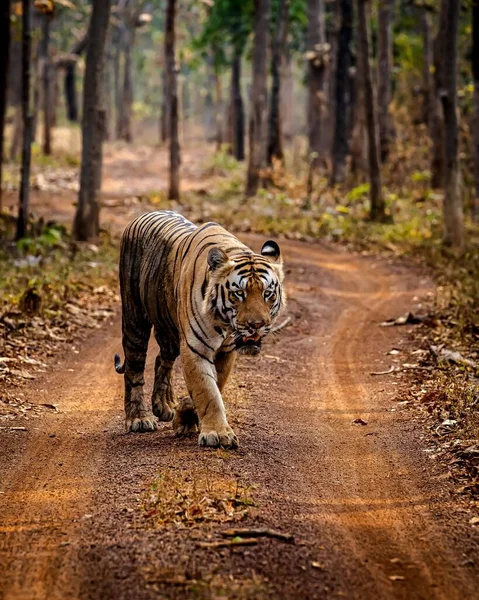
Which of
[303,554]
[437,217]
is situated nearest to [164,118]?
[437,217]

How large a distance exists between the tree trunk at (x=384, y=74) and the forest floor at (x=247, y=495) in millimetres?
15886

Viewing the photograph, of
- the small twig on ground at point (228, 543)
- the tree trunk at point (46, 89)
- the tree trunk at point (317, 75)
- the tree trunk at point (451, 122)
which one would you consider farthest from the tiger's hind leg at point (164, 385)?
the tree trunk at point (46, 89)

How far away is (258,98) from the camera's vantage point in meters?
23.7

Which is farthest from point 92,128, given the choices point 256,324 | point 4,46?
point 256,324

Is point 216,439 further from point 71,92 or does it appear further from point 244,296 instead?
point 71,92

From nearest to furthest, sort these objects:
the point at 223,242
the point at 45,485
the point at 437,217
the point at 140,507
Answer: the point at 140,507 → the point at 45,485 → the point at 223,242 → the point at 437,217

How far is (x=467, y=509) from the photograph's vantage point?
→ 17.8 ft

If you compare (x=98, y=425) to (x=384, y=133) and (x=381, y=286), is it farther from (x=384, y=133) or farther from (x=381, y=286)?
(x=384, y=133)

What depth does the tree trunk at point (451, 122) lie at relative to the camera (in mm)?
15172

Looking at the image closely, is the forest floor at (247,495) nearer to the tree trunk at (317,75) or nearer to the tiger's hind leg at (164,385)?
the tiger's hind leg at (164,385)

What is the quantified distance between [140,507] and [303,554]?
999 millimetres

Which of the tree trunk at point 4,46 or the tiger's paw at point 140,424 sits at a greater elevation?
the tree trunk at point 4,46

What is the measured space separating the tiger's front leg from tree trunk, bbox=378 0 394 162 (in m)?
19.4

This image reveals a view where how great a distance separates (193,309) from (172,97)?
663 inches
